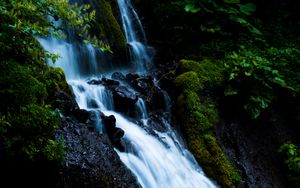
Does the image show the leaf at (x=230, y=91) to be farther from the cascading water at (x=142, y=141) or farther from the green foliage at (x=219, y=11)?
the green foliage at (x=219, y=11)

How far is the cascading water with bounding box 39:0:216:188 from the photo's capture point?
202 inches

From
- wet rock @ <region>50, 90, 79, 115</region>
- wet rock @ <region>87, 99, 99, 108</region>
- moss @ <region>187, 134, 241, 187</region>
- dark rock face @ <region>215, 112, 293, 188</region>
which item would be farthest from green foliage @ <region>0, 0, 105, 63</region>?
dark rock face @ <region>215, 112, 293, 188</region>

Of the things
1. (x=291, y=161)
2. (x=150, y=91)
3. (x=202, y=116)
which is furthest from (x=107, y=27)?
(x=291, y=161)

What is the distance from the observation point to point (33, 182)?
3543mm

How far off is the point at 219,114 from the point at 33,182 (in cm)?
446

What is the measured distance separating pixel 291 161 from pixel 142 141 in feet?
11.0

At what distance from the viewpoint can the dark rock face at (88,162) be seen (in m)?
3.80

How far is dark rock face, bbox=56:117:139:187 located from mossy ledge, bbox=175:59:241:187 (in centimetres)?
204

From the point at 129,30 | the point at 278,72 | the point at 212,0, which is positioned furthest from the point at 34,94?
the point at 212,0

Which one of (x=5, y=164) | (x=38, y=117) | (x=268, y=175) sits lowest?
(x=268, y=175)

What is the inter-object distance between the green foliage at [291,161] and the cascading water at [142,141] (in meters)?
2.22

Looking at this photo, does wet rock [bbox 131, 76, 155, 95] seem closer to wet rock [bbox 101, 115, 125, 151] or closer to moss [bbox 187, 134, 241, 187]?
moss [bbox 187, 134, 241, 187]

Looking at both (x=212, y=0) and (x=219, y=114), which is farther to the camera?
(x=212, y=0)

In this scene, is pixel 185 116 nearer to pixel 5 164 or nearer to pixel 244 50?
pixel 244 50
